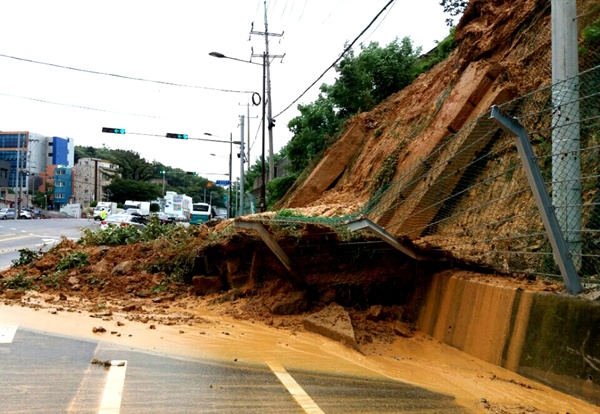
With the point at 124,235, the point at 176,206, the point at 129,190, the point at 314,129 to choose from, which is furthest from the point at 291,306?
the point at 129,190

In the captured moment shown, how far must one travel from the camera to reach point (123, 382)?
4.71 m

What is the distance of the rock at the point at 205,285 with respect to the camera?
34.6ft

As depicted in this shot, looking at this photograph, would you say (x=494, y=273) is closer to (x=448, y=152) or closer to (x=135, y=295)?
(x=448, y=152)

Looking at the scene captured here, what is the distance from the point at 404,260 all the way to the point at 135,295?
18.8 feet

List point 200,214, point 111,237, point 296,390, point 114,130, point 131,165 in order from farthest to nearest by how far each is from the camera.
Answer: point 131,165, point 200,214, point 114,130, point 111,237, point 296,390

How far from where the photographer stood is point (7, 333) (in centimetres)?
642

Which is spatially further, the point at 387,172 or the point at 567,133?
the point at 387,172

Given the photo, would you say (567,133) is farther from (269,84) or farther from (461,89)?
(269,84)

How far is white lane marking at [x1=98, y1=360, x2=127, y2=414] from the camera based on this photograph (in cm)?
401

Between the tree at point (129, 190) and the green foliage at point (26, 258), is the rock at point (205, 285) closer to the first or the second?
the green foliage at point (26, 258)

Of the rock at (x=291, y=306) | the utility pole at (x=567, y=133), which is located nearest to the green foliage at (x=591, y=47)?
the utility pole at (x=567, y=133)

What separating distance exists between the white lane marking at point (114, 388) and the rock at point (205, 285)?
201 inches

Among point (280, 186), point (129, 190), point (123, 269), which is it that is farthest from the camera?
point (129, 190)

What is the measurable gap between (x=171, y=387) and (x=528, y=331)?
352 cm
